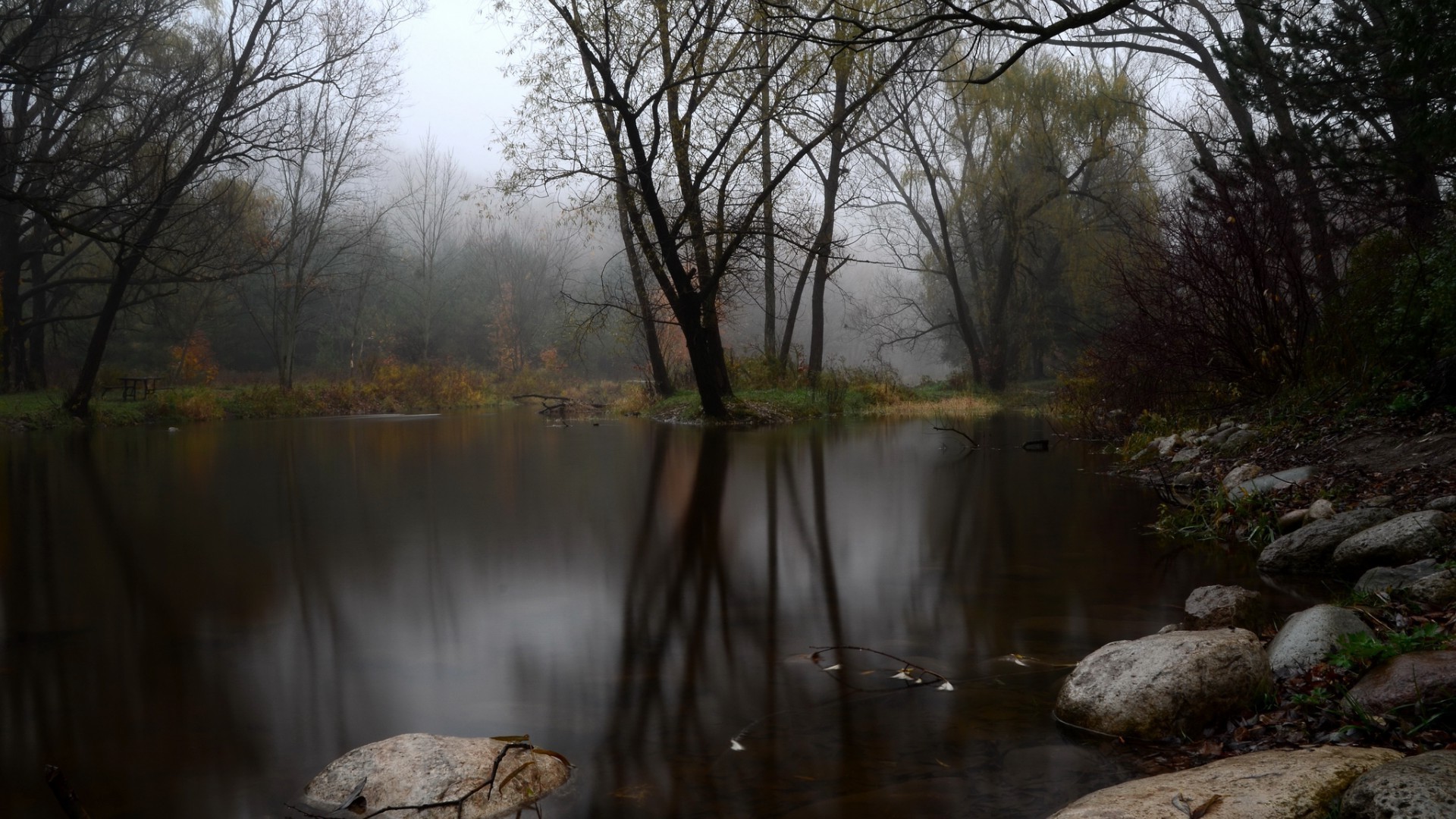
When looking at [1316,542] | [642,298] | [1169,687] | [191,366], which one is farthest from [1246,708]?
[191,366]

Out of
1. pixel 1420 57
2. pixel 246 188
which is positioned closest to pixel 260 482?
pixel 1420 57

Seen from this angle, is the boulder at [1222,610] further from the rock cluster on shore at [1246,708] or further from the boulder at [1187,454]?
the boulder at [1187,454]

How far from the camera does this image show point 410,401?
32406mm

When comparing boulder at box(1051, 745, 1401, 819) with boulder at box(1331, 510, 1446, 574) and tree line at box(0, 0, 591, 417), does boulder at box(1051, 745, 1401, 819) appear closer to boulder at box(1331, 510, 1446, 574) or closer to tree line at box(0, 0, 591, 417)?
boulder at box(1331, 510, 1446, 574)

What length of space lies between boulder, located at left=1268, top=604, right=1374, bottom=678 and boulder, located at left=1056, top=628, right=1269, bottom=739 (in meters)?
0.16

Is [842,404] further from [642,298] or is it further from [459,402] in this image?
[459,402]

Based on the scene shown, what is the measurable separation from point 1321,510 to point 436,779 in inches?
226

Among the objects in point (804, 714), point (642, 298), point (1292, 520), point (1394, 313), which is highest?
point (642, 298)

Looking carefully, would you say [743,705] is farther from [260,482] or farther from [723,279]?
[723,279]

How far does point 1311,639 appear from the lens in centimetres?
358

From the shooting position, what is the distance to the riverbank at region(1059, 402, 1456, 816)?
285 cm

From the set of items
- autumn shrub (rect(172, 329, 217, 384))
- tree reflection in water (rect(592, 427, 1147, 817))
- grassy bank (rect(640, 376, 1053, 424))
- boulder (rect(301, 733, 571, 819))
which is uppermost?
autumn shrub (rect(172, 329, 217, 384))

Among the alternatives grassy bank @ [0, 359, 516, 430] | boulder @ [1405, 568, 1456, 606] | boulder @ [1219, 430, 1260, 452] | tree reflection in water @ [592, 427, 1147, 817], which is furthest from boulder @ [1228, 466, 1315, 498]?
grassy bank @ [0, 359, 516, 430]

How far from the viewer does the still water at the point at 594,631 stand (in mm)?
3086
